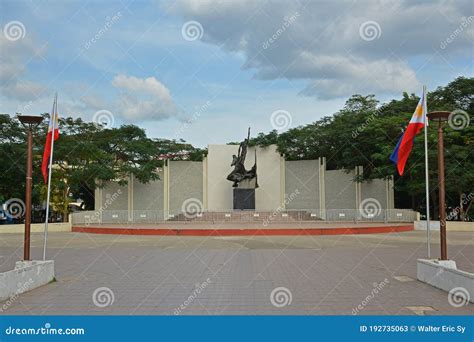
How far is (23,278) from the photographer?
7.20 m

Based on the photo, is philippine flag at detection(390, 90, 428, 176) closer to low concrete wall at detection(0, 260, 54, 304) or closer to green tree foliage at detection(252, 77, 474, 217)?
low concrete wall at detection(0, 260, 54, 304)

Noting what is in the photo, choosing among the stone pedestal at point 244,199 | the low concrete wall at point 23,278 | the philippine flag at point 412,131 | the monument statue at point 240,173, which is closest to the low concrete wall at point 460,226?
the stone pedestal at point 244,199

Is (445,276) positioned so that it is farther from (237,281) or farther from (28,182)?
(28,182)

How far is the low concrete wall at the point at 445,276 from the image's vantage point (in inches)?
255

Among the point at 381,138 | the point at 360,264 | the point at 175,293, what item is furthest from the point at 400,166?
the point at 381,138

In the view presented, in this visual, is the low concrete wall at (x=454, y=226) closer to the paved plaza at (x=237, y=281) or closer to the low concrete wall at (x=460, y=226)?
the low concrete wall at (x=460, y=226)

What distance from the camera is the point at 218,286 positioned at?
7543 millimetres

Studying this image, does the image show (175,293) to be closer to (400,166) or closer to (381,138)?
(400,166)

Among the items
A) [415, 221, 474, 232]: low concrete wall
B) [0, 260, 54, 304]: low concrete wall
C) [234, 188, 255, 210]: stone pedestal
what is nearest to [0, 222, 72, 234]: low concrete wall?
[234, 188, 255, 210]: stone pedestal

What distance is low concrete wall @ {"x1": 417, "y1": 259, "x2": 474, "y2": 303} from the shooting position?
6.47 meters

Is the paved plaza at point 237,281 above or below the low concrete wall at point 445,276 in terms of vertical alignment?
below

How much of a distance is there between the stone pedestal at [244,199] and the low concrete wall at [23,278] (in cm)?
2159

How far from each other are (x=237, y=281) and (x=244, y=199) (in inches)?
856

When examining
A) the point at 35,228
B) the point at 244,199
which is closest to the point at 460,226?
the point at 244,199
